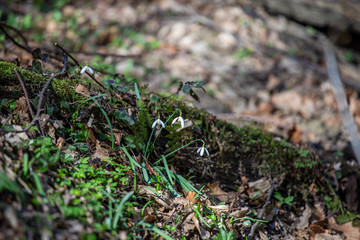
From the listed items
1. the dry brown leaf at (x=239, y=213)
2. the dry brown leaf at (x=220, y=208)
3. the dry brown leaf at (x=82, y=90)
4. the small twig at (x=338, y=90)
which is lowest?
the small twig at (x=338, y=90)

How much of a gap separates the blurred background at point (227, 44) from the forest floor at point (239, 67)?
2cm

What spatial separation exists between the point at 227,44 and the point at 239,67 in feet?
2.33

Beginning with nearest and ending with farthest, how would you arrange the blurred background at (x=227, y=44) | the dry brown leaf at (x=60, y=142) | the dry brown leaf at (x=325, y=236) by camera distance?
the dry brown leaf at (x=60, y=142), the dry brown leaf at (x=325, y=236), the blurred background at (x=227, y=44)

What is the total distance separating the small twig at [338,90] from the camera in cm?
442

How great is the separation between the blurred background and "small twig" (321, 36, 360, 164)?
142 mm

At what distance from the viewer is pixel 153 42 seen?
6410 mm

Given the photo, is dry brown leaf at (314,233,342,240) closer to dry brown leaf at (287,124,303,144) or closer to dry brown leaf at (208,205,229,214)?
dry brown leaf at (208,205,229,214)

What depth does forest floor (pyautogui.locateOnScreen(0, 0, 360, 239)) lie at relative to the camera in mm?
2668

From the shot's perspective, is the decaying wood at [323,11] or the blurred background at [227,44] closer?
the blurred background at [227,44]

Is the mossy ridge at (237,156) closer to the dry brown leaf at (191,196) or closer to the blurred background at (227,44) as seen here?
the dry brown leaf at (191,196)

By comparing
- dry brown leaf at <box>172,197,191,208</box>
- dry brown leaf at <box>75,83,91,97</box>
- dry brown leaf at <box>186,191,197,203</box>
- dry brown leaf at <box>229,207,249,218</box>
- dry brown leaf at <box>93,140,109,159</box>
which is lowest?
dry brown leaf at <box>229,207,249,218</box>

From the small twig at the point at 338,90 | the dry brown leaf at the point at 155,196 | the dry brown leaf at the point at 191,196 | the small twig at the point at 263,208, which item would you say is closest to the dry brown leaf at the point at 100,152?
the dry brown leaf at the point at 155,196

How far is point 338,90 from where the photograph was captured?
5.66 m

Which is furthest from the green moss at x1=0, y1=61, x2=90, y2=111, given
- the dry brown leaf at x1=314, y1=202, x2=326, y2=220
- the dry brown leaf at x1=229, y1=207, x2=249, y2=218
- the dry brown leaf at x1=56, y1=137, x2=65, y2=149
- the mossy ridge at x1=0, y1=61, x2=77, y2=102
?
the dry brown leaf at x1=314, y1=202, x2=326, y2=220
